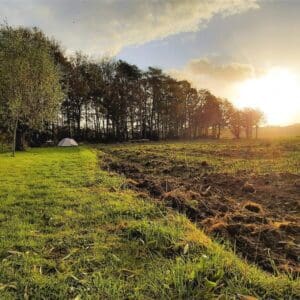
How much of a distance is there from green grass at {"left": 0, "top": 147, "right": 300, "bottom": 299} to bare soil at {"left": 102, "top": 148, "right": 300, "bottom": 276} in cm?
53

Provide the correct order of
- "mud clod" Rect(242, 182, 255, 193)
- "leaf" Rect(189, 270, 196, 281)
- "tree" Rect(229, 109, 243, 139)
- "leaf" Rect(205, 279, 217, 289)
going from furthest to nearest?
"tree" Rect(229, 109, 243, 139) → "mud clod" Rect(242, 182, 255, 193) → "leaf" Rect(189, 270, 196, 281) → "leaf" Rect(205, 279, 217, 289)

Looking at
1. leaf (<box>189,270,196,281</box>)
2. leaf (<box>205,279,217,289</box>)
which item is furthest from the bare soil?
leaf (<box>189,270,196,281</box>)

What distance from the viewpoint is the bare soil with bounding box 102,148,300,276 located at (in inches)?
235

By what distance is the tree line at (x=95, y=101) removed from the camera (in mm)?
36178

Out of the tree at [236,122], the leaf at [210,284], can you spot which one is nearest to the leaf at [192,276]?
the leaf at [210,284]

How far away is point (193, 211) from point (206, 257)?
3430mm

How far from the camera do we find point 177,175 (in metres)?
16.6

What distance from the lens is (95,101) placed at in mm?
73438

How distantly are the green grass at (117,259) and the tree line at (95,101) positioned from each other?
2751cm

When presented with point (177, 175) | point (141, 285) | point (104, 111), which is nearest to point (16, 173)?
point (177, 175)

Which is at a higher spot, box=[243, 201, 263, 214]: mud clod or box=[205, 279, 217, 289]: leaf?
box=[243, 201, 263, 214]: mud clod

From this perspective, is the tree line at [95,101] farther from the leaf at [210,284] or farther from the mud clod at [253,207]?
the leaf at [210,284]

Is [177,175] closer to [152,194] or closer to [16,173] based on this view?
[152,194]

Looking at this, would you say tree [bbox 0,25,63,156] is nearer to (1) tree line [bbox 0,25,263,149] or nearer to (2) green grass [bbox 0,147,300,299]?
(1) tree line [bbox 0,25,263,149]
